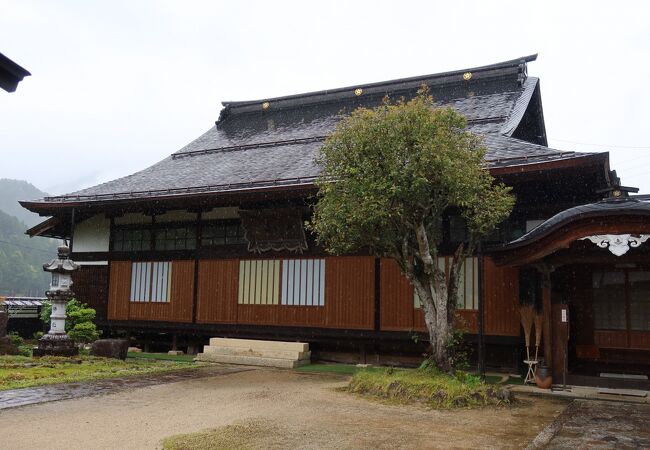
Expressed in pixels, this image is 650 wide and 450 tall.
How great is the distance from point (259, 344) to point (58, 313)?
5.26 meters

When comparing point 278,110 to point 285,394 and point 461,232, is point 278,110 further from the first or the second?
point 285,394

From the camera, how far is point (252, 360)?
14195 mm

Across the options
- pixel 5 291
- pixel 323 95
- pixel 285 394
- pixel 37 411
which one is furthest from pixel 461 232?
pixel 5 291

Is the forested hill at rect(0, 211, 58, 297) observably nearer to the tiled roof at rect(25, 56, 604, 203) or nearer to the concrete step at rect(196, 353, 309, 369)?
the tiled roof at rect(25, 56, 604, 203)

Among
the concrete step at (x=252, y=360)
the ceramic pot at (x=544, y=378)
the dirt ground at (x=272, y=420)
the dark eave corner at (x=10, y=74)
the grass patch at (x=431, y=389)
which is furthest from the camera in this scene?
the concrete step at (x=252, y=360)

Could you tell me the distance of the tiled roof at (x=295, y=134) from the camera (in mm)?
14680

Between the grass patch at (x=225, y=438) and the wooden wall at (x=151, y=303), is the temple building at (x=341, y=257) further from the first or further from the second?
the grass patch at (x=225, y=438)

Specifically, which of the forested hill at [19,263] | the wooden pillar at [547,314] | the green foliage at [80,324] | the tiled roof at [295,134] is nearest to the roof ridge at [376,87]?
the tiled roof at [295,134]

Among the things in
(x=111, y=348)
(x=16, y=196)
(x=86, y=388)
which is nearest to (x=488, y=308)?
(x=86, y=388)

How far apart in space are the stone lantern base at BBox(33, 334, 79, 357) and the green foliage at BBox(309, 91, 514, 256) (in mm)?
8193

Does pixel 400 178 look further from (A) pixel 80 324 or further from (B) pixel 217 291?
(A) pixel 80 324

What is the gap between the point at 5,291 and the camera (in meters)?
72.9

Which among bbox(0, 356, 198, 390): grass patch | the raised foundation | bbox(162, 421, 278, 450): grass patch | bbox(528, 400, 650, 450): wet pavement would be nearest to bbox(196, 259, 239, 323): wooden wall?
the raised foundation

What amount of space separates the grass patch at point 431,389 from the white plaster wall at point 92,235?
35.6ft
